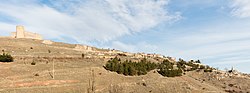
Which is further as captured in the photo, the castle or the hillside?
the castle

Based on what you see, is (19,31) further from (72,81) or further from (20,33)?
(72,81)

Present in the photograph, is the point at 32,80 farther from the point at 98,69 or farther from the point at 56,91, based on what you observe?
the point at 98,69

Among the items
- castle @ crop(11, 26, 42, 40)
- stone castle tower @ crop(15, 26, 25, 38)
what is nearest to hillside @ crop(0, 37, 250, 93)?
stone castle tower @ crop(15, 26, 25, 38)

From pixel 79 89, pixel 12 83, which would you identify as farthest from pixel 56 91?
pixel 12 83

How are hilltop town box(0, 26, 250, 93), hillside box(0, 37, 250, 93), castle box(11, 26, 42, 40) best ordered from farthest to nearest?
castle box(11, 26, 42, 40) < hilltop town box(0, 26, 250, 93) < hillside box(0, 37, 250, 93)

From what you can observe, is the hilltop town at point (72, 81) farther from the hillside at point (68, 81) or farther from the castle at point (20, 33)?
the castle at point (20, 33)

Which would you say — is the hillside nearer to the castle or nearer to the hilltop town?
the hilltop town

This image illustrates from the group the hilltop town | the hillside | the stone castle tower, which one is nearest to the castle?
the stone castle tower

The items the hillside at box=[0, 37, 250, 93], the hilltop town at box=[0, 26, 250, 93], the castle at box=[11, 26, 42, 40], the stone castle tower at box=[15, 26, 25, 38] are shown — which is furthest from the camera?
the castle at box=[11, 26, 42, 40]

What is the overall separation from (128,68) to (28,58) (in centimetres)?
1402

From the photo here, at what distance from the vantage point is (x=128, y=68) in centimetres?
4284

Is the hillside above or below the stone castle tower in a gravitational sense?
below

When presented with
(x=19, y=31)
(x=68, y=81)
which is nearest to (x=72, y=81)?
(x=68, y=81)

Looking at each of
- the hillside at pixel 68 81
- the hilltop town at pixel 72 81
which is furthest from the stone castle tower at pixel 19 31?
the hillside at pixel 68 81
